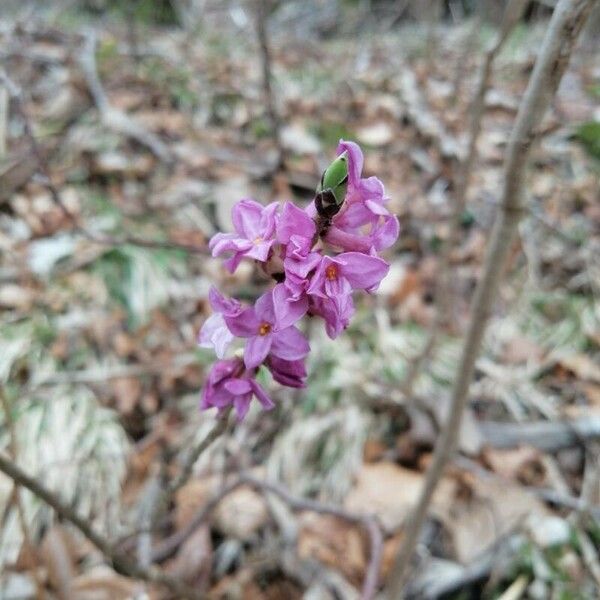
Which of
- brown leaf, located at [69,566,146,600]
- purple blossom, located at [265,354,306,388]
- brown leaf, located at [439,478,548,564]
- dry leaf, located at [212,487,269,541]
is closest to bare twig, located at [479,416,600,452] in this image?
brown leaf, located at [439,478,548,564]

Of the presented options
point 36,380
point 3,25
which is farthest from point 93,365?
point 3,25

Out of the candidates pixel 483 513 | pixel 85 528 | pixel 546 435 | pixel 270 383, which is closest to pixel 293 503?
pixel 270 383

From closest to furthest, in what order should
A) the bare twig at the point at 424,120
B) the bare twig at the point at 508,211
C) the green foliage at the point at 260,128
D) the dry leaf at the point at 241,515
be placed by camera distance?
the bare twig at the point at 508,211
the dry leaf at the point at 241,515
the bare twig at the point at 424,120
the green foliage at the point at 260,128

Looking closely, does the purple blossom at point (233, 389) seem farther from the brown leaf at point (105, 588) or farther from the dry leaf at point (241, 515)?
the dry leaf at point (241, 515)

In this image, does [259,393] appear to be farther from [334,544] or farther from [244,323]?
[334,544]

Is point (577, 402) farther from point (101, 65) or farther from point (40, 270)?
point (101, 65)

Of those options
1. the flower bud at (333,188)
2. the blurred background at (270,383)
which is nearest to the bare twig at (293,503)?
the blurred background at (270,383)

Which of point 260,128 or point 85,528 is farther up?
point 85,528
